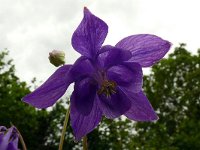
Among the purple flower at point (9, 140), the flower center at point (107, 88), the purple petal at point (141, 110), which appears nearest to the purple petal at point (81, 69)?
the flower center at point (107, 88)

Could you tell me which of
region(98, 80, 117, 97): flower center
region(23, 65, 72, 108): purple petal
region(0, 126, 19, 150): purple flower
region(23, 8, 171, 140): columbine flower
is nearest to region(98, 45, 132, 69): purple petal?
region(23, 8, 171, 140): columbine flower

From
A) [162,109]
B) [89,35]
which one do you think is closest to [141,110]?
[89,35]

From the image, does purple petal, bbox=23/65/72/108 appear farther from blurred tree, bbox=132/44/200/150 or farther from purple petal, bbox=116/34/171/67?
blurred tree, bbox=132/44/200/150

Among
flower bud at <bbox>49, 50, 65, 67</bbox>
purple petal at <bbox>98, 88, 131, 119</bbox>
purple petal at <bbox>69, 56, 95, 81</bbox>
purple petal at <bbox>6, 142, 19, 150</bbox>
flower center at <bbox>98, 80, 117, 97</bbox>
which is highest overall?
flower bud at <bbox>49, 50, 65, 67</bbox>

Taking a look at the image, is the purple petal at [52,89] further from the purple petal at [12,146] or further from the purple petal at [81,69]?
the purple petal at [12,146]

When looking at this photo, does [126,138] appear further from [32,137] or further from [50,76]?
[50,76]
